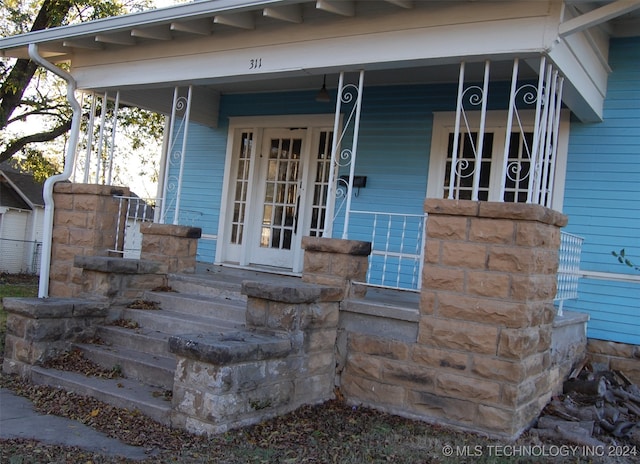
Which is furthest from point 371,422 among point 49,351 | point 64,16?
point 64,16

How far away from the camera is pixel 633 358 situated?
591 cm

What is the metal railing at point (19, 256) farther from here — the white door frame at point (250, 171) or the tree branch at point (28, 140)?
the white door frame at point (250, 171)

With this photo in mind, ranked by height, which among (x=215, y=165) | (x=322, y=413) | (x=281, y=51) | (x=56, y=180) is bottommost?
(x=322, y=413)

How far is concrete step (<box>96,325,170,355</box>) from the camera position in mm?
5134

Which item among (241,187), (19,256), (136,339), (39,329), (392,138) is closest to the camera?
(39,329)

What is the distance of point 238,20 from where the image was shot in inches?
233

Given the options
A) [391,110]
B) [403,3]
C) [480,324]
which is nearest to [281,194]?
[391,110]

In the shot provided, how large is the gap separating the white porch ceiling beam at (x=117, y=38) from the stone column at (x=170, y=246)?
2.21m

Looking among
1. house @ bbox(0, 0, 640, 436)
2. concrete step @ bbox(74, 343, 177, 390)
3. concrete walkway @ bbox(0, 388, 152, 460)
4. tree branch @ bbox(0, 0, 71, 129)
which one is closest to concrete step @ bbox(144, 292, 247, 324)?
concrete step @ bbox(74, 343, 177, 390)

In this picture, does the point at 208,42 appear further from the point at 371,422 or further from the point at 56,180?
the point at 371,422

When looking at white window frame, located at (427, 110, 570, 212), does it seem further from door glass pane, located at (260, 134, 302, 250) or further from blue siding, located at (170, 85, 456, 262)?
door glass pane, located at (260, 134, 302, 250)

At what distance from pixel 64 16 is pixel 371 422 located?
11.7 meters

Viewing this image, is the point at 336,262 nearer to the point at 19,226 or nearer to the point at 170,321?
the point at 170,321

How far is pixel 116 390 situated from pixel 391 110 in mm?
4645
